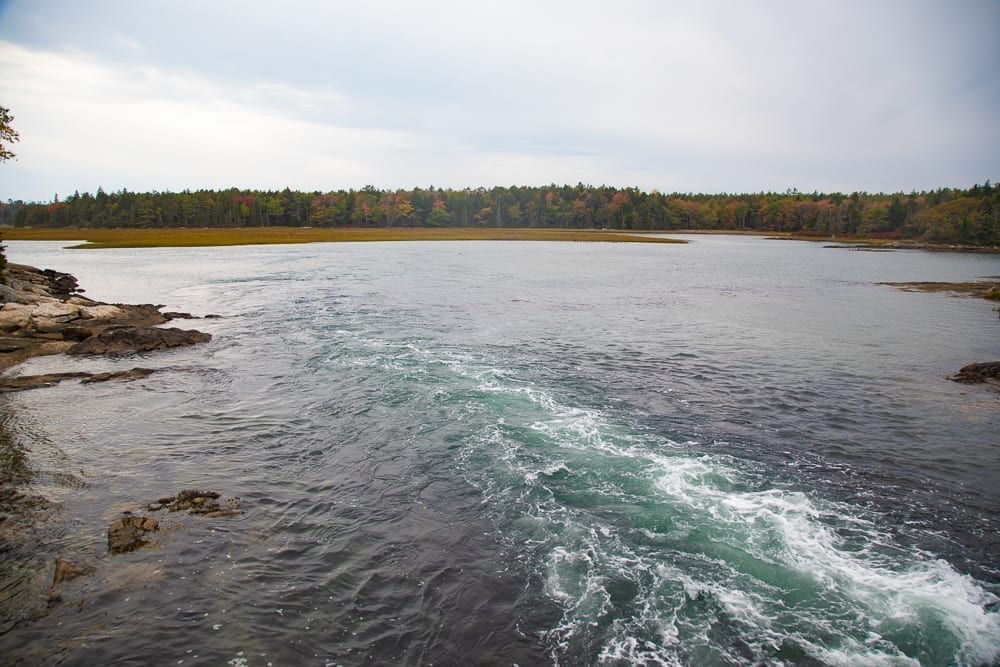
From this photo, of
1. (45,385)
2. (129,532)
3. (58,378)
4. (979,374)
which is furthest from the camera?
(979,374)

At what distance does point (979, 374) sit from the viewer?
21.5 m

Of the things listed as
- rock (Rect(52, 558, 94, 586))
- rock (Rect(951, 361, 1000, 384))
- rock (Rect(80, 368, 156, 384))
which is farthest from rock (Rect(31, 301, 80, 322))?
rock (Rect(951, 361, 1000, 384))

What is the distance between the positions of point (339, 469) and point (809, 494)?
11.0m

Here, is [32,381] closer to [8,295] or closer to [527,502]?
[8,295]

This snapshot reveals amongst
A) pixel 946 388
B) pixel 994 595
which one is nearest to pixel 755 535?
pixel 994 595

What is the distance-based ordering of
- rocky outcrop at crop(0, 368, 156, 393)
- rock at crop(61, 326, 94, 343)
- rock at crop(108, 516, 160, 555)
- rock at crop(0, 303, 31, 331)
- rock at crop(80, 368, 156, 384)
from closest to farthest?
rock at crop(108, 516, 160, 555), rocky outcrop at crop(0, 368, 156, 393), rock at crop(80, 368, 156, 384), rock at crop(61, 326, 94, 343), rock at crop(0, 303, 31, 331)

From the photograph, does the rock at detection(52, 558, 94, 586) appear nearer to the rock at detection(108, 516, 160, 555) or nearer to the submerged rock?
the rock at detection(108, 516, 160, 555)

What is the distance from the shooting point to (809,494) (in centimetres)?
1205

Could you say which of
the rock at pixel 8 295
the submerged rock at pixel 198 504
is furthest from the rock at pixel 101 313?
the submerged rock at pixel 198 504

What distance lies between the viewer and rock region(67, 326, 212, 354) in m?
24.1

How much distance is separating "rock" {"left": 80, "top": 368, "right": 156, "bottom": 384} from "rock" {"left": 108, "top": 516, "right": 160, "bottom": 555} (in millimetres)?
12060

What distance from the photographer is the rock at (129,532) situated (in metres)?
9.36

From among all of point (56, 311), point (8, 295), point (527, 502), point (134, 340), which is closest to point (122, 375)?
point (134, 340)

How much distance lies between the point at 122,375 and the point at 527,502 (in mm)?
17478
